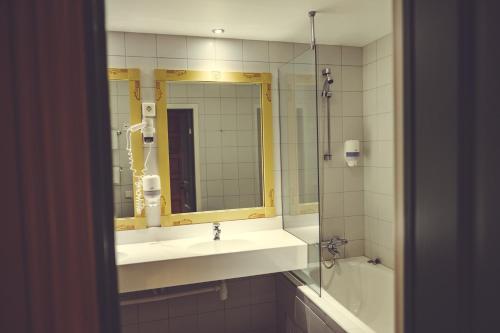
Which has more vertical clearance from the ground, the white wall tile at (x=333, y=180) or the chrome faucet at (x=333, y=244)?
the white wall tile at (x=333, y=180)

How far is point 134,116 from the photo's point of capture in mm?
2291

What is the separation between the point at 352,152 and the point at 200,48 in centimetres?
139

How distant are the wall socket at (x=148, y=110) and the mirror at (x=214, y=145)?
108 mm

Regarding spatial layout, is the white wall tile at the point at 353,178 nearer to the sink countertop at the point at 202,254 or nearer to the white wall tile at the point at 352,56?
the sink countertop at the point at 202,254

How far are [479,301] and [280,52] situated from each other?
2.33 m

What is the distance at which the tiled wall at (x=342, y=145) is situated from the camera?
2.70m

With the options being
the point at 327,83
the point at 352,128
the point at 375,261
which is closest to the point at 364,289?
the point at 375,261

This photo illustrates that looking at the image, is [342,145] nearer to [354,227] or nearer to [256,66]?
[354,227]

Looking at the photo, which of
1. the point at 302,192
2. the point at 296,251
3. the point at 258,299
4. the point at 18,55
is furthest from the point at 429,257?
the point at 258,299

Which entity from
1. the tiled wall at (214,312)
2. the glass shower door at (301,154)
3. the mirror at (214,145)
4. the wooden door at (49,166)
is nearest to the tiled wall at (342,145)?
the glass shower door at (301,154)

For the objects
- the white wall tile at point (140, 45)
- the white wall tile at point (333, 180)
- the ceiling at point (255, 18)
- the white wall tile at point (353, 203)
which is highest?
the ceiling at point (255, 18)

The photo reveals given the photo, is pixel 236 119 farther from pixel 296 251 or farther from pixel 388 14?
pixel 388 14

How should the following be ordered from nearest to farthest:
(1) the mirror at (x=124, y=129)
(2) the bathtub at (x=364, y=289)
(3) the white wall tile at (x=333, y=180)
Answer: (1) the mirror at (x=124, y=129), (2) the bathtub at (x=364, y=289), (3) the white wall tile at (x=333, y=180)

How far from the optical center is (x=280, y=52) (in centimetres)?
258
